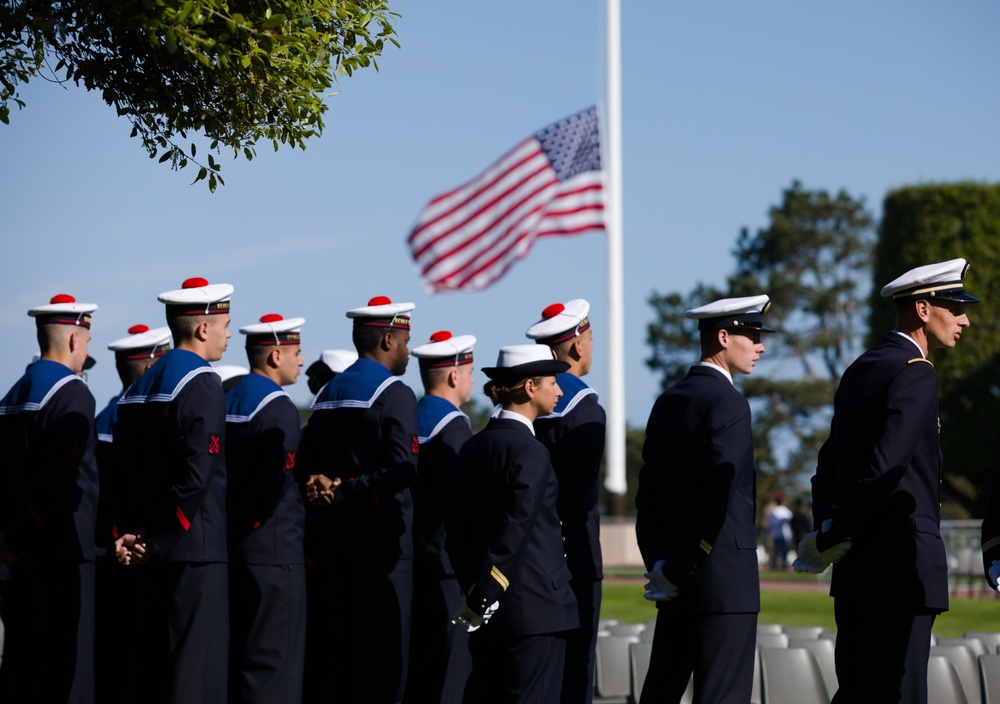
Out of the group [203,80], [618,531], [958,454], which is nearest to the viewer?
[203,80]

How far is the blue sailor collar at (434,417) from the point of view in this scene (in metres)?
7.72

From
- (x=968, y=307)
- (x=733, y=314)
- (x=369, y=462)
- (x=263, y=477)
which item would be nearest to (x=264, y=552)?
(x=263, y=477)

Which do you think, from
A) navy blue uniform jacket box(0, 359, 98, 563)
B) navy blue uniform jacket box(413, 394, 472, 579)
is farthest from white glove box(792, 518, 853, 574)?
navy blue uniform jacket box(0, 359, 98, 563)

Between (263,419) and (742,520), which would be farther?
(263,419)

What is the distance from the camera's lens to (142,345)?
8.27 meters

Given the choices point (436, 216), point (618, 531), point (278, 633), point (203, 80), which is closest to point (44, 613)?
point (278, 633)

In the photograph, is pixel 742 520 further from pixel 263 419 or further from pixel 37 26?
pixel 37 26

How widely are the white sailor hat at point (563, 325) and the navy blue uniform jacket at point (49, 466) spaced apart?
2.44 metres

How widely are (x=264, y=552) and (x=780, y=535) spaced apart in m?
27.2

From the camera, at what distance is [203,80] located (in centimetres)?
684

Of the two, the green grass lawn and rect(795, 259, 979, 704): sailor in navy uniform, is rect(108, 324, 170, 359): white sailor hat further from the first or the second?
the green grass lawn

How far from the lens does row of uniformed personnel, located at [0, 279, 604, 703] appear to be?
588cm

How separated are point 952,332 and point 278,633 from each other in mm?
3620

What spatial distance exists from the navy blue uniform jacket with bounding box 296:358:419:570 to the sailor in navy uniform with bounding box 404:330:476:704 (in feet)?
1.29
